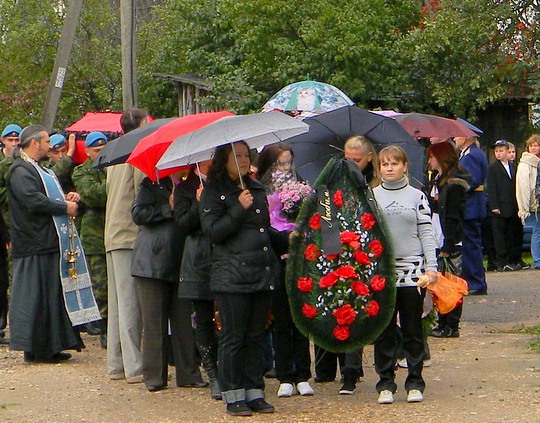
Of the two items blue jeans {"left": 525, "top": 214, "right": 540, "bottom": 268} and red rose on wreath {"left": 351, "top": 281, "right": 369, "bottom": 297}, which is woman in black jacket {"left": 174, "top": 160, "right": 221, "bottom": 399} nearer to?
red rose on wreath {"left": 351, "top": 281, "right": 369, "bottom": 297}

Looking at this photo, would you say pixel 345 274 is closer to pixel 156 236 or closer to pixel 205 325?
pixel 205 325

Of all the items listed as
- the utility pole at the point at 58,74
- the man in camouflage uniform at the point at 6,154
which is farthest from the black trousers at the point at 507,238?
the man in camouflage uniform at the point at 6,154

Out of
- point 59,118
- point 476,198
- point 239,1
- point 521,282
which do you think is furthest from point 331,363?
point 59,118

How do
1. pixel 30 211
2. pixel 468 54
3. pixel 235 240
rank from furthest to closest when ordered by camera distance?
pixel 468 54 → pixel 30 211 → pixel 235 240

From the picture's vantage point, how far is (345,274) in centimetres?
821

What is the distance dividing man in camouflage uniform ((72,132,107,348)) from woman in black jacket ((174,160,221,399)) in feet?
7.75

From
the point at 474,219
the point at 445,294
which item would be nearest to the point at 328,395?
the point at 445,294

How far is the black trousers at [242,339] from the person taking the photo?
8.06m

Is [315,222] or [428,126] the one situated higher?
[428,126]

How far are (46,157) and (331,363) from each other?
11.0 feet

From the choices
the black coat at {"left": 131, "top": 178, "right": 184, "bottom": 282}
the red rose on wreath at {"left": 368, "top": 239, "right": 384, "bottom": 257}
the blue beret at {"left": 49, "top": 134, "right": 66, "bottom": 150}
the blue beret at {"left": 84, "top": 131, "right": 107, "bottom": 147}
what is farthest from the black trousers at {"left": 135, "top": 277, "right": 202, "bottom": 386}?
the blue beret at {"left": 49, "top": 134, "right": 66, "bottom": 150}

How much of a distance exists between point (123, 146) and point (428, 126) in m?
4.39

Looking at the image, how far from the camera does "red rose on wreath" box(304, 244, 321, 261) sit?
8.29 m

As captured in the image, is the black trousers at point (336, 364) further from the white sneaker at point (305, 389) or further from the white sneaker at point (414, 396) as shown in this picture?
the white sneaker at point (414, 396)
